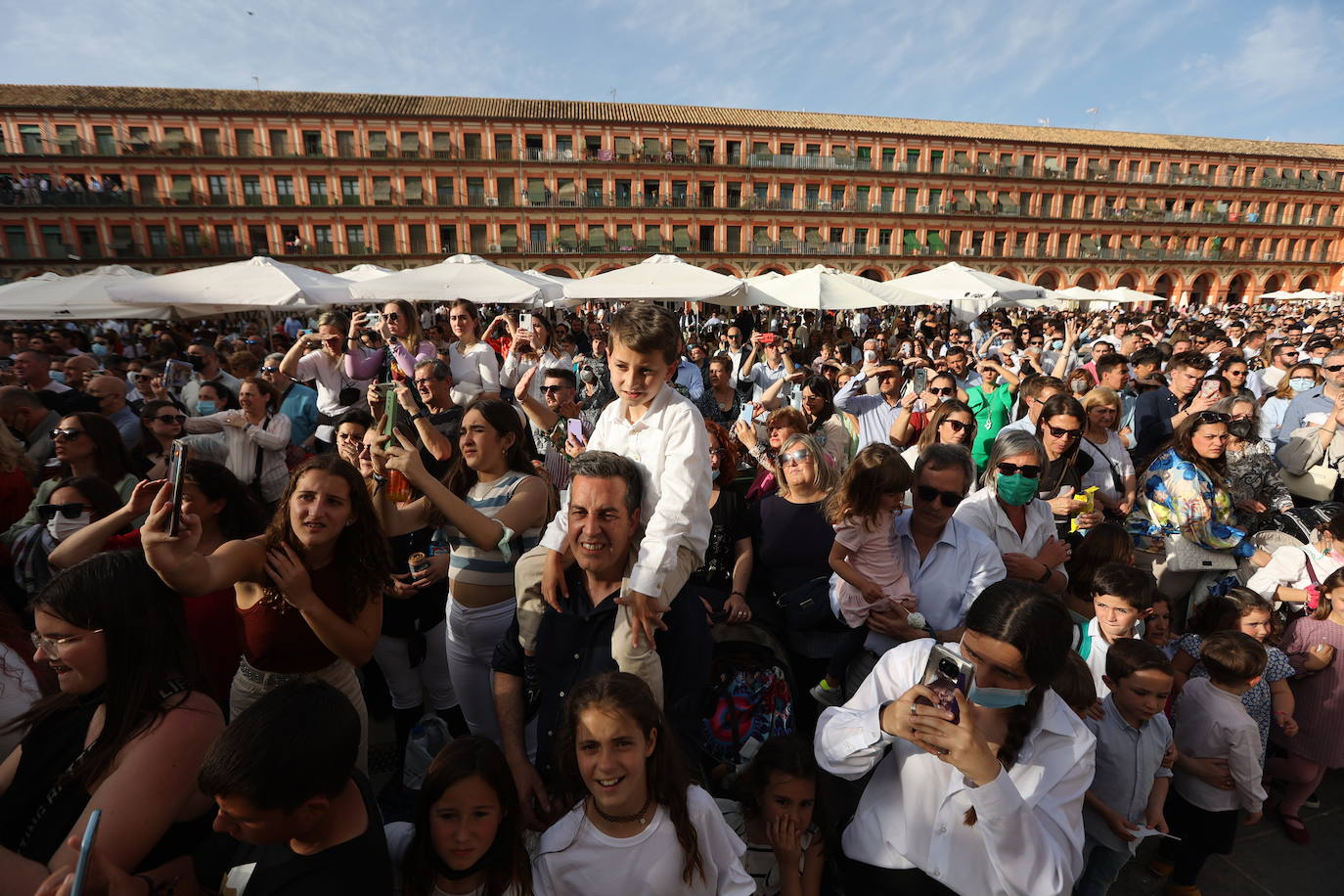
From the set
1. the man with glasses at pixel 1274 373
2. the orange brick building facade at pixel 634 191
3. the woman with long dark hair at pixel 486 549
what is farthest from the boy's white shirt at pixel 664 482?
the orange brick building facade at pixel 634 191

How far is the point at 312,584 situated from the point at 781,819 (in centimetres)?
200

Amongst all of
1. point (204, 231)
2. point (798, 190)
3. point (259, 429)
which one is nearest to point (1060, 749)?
point (259, 429)

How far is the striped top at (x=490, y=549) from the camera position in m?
2.86

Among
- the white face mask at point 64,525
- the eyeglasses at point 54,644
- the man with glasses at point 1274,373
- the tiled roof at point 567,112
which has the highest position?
the tiled roof at point 567,112

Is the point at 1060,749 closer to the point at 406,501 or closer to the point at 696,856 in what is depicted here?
the point at 696,856

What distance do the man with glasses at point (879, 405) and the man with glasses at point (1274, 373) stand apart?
14.9 ft

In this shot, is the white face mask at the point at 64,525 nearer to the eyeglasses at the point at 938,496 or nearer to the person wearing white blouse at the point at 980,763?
the person wearing white blouse at the point at 980,763

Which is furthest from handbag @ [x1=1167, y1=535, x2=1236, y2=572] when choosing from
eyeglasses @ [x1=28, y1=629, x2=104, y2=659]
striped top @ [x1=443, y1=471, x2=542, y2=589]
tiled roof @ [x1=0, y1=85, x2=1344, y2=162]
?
tiled roof @ [x1=0, y1=85, x2=1344, y2=162]

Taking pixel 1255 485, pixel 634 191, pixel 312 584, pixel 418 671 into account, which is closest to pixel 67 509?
pixel 312 584

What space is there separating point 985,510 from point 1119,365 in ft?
11.9

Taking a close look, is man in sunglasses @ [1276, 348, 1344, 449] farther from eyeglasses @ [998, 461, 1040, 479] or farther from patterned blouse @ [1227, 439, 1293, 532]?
eyeglasses @ [998, 461, 1040, 479]

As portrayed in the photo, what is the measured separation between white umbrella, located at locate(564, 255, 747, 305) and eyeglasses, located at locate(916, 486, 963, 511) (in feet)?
23.8

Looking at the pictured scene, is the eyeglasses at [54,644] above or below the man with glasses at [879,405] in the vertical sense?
below

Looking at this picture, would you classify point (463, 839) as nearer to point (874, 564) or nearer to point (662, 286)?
point (874, 564)
